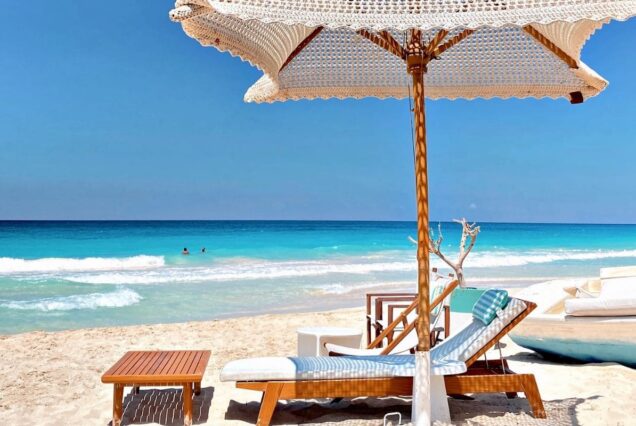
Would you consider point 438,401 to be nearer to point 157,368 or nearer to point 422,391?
point 422,391

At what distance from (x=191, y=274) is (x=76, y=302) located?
6.90 metres

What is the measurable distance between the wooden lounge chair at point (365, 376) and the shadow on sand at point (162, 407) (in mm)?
591

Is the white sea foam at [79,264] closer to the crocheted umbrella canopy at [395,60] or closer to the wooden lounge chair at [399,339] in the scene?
the wooden lounge chair at [399,339]

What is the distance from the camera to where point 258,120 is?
155 ft

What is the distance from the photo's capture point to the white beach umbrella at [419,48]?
9.10 feet

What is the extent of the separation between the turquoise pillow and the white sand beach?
66 centimetres

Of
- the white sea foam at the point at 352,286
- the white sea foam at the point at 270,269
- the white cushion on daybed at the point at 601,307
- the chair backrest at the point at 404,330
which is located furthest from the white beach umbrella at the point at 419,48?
the white sea foam at the point at 270,269

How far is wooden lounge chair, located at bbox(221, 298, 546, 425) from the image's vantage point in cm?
370

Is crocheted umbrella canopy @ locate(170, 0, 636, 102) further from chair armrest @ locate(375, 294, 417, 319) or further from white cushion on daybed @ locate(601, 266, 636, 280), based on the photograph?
white cushion on daybed @ locate(601, 266, 636, 280)

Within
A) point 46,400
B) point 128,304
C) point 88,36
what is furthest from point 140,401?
Answer: point 88,36

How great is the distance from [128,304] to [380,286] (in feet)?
21.5

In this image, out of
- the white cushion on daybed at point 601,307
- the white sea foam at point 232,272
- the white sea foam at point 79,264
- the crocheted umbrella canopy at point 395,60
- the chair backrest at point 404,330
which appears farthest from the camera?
the white sea foam at point 79,264

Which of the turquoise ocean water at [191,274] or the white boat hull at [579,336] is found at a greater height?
the white boat hull at [579,336]

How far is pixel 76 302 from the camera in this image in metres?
11.6
